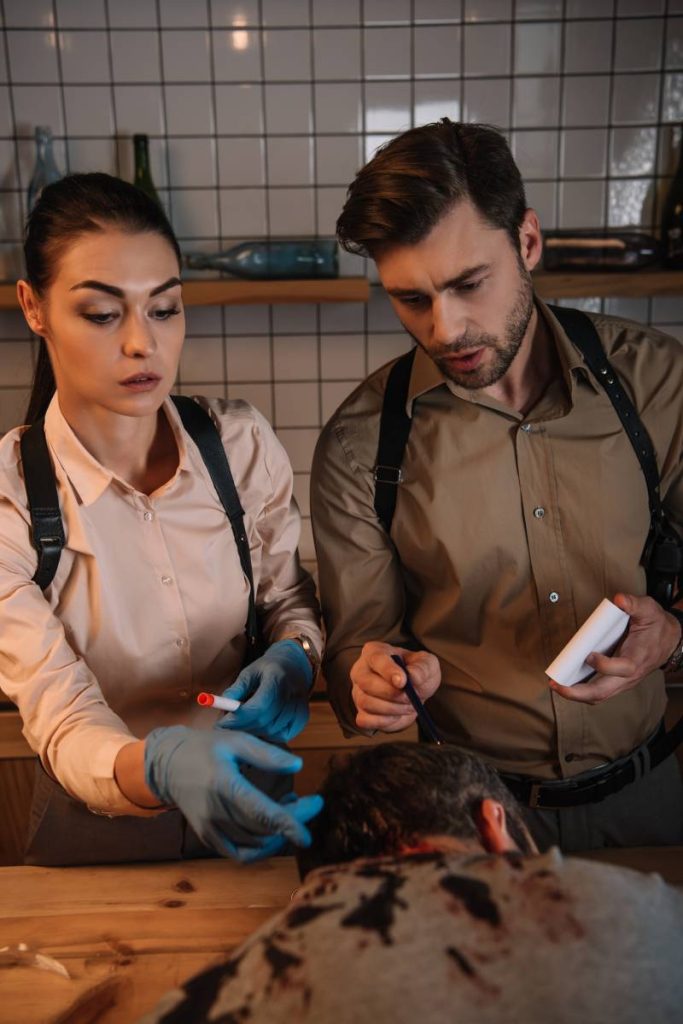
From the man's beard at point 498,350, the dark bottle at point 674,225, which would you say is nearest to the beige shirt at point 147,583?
the man's beard at point 498,350

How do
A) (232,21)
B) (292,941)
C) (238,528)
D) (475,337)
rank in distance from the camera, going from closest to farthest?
(292,941), (475,337), (238,528), (232,21)

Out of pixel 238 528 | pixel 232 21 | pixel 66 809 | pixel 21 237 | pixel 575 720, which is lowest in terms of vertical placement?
pixel 66 809

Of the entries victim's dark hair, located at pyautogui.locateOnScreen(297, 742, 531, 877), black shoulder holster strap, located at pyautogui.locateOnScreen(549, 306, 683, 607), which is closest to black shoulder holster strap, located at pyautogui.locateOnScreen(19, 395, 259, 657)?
victim's dark hair, located at pyautogui.locateOnScreen(297, 742, 531, 877)

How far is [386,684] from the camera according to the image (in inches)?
50.5

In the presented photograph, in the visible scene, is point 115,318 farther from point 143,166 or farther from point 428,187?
point 143,166

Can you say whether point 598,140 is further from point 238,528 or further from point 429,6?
point 238,528

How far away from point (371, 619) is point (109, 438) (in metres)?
0.51

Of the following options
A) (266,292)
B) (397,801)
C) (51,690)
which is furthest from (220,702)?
(266,292)

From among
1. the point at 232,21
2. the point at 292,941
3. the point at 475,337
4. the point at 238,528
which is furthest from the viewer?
the point at 232,21

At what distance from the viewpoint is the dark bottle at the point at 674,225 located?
227 centimetres

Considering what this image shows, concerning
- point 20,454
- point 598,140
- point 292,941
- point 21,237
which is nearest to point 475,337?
point 20,454

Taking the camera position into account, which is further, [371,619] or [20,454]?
[371,619]

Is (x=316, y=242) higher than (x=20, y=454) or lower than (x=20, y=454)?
higher

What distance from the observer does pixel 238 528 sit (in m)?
1.44
